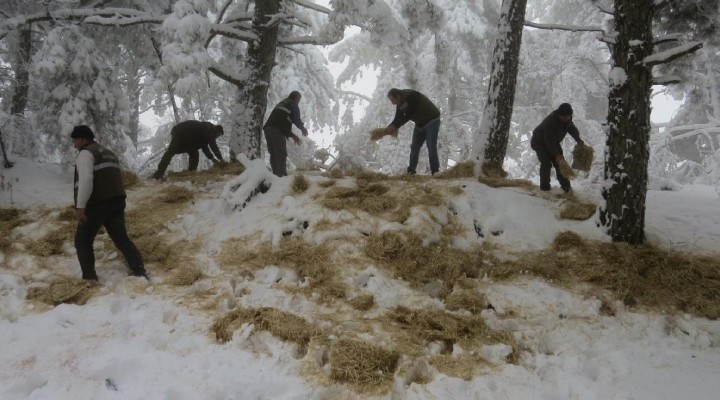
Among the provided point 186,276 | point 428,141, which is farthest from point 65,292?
point 428,141

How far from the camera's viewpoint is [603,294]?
379 cm

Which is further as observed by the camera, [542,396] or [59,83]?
[59,83]

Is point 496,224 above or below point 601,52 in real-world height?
below

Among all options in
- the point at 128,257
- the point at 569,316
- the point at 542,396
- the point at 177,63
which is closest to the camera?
the point at 542,396

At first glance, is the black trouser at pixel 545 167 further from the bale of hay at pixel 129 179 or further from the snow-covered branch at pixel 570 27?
the bale of hay at pixel 129 179

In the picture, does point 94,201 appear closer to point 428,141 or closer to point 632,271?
point 428,141

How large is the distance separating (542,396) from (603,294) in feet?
5.20

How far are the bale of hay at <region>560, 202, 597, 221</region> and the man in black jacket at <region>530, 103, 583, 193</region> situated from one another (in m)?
0.81

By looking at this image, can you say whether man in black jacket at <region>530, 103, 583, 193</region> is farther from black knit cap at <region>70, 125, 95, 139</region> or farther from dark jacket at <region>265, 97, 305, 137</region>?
black knit cap at <region>70, 125, 95, 139</region>

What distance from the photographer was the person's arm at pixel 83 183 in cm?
408

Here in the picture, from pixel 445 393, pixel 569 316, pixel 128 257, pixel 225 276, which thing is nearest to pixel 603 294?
pixel 569 316

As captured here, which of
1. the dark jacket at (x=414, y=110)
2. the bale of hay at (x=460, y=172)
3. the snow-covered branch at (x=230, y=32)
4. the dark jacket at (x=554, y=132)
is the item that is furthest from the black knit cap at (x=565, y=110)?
the snow-covered branch at (x=230, y=32)

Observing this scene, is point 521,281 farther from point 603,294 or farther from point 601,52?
point 601,52

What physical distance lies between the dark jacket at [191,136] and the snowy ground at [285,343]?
117 inches
